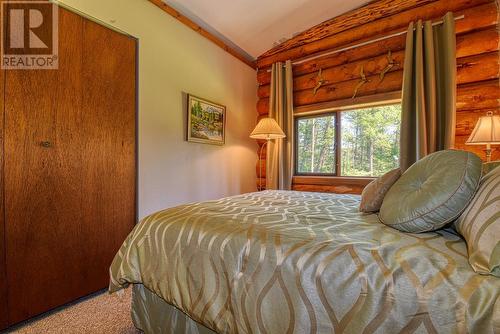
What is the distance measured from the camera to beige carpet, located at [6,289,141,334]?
1.48 metres

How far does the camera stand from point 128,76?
2104 mm

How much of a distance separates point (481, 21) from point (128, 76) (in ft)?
10.5

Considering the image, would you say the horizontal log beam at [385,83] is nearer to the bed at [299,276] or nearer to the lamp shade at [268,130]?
the lamp shade at [268,130]

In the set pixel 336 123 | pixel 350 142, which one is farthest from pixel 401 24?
pixel 350 142

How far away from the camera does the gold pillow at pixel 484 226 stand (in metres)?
0.63

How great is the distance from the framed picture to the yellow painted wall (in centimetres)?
8

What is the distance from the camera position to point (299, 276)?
2.59 feet

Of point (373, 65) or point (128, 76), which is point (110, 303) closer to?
point (128, 76)

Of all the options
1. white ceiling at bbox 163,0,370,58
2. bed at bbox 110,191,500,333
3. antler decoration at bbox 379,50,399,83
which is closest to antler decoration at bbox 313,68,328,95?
white ceiling at bbox 163,0,370,58

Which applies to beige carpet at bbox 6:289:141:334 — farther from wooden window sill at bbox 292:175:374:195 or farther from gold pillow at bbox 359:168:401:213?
wooden window sill at bbox 292:175:374:195

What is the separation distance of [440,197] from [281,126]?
8.70 feet

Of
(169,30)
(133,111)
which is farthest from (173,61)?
(133,111)

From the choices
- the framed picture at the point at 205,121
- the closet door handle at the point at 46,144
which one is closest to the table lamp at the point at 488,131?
the framed picture at the point at 205,121

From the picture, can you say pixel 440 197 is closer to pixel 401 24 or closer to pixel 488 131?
pixel 488 131
